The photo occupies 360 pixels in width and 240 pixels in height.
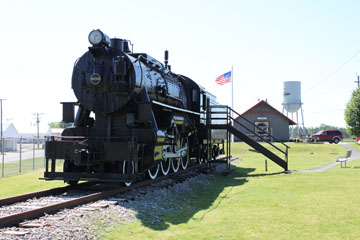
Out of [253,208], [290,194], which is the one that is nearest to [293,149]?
[290,194]

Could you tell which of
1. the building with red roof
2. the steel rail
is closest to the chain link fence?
the steel rail

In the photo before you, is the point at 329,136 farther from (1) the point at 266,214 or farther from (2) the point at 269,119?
(1) the point at 266,214

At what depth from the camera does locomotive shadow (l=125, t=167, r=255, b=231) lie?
24.3 ft

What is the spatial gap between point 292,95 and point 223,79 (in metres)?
26.7

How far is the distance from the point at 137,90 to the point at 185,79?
6551 millimetres

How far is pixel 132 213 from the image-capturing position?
7.78 meters

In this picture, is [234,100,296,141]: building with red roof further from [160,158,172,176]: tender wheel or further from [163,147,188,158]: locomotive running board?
[160,158,172,176]: tender wheel

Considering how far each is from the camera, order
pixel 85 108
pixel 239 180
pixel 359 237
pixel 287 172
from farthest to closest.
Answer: pixel 287 172 → pixel 239 180 → pixel 85 108 → pixel 359 237

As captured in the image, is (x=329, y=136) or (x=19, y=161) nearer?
(x=19, y=161)

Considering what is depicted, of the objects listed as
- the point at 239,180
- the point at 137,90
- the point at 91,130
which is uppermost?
the point at 137,90

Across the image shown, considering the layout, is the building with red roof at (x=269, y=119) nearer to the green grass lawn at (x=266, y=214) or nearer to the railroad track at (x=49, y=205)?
the green grass lawn at (x=266, y=214)

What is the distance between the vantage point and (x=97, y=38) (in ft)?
35.2

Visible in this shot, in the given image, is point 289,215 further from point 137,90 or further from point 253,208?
point 137,90

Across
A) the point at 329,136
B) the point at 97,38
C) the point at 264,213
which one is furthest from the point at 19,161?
the point at 329,136
